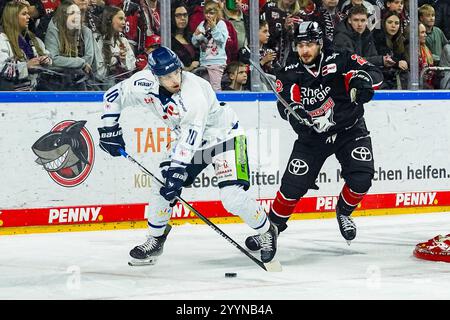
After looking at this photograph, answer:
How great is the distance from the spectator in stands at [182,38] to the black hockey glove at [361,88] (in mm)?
2044

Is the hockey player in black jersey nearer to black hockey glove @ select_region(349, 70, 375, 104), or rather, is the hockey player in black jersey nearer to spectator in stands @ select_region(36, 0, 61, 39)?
black hockey glove @ select_region(349, 70, 375, 104)

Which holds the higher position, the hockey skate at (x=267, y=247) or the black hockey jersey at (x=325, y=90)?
the black hockey jersey at (x=325, y=90)

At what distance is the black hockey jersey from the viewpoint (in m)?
8.10

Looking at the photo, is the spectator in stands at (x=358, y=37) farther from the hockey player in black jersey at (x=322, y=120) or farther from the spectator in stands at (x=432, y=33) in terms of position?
the hockey player in black jersey at (x=322, y=120)

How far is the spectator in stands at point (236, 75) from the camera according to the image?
9906mm

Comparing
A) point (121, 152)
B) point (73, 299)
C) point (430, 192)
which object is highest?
point (121, 152)

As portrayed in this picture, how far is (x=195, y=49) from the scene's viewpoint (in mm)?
9742

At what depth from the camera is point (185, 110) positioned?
22.7ft

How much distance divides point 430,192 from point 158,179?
418 centimetres

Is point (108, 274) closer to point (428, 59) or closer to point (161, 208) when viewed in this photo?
point (161, 208)

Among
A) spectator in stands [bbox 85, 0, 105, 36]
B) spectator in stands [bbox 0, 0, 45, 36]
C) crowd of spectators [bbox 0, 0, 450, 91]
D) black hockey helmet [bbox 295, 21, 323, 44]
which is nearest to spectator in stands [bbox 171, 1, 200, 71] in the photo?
crowd of spectators [bbox 0, 0, 450, 91]

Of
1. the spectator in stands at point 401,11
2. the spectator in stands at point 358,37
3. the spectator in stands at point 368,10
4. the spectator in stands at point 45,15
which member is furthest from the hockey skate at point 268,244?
the spectator in stands at point 401,11

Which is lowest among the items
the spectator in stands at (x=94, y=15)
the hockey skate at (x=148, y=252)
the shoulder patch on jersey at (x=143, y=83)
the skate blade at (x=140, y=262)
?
the skate blade at (x=140, y=262)

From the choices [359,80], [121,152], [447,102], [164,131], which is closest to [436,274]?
[359,80]
